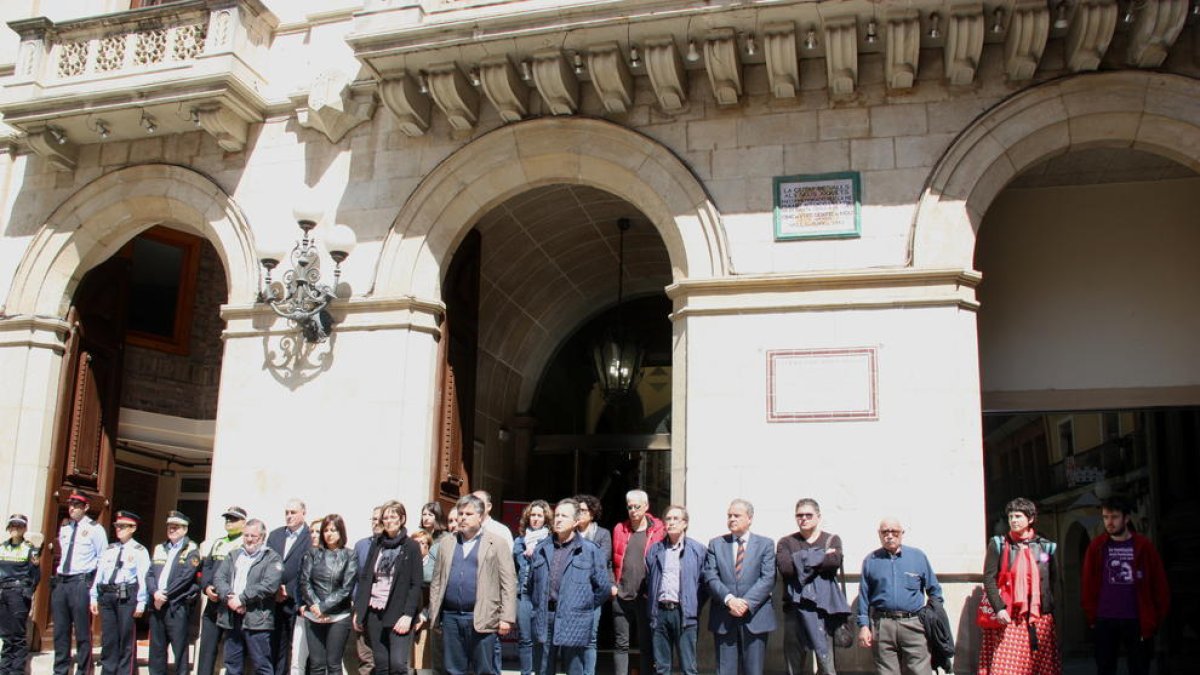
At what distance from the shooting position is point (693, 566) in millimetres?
9289

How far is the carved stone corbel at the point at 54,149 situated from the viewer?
12.9 m

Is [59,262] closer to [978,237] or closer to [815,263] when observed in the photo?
[815,263]

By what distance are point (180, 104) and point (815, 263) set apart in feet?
21.7

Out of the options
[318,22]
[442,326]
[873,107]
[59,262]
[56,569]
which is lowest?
[56,569]

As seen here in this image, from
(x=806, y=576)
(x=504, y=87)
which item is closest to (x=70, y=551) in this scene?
(x=504, y=87)

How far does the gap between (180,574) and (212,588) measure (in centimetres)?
58

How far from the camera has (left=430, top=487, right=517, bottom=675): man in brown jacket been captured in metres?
9.08

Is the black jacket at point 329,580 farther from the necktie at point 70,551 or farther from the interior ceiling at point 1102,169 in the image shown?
the interior ceiling at point 1102,169

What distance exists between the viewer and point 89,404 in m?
13.4

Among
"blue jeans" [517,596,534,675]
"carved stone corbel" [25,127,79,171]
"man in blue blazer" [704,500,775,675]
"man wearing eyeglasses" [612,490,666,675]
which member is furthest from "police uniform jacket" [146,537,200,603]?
"carved stone corbel" [25,127,79,171]

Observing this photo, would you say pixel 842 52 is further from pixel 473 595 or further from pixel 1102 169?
pixel 473 595

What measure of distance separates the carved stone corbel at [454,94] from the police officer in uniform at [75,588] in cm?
498

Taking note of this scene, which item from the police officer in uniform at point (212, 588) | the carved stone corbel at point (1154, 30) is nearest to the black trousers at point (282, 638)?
the police officer in uniform at point (212, 588)

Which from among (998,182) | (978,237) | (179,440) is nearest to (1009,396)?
(978,237)
